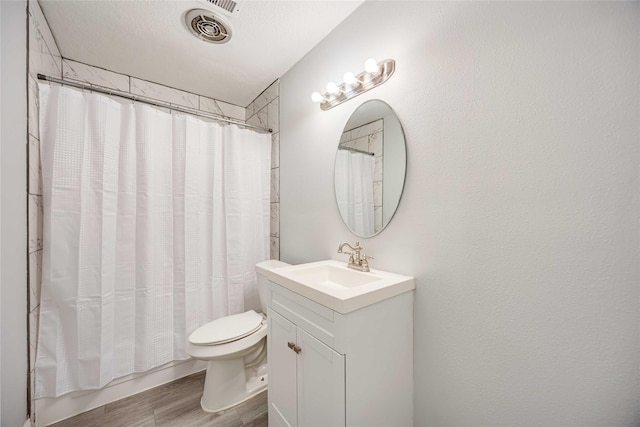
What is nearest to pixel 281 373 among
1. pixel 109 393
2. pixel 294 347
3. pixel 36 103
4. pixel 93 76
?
pixel 294 347

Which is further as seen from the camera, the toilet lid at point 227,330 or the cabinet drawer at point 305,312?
the toilet lid at point 227,330

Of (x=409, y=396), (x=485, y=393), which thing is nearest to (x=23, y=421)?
(x=409, y=396)

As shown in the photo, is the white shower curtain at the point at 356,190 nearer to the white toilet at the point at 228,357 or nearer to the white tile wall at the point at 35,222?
the white toilet at the point at 228,357

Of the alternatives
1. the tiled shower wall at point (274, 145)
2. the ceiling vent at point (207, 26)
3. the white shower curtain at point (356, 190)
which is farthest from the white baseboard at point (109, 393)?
the ceiling vent at point (207, 26)

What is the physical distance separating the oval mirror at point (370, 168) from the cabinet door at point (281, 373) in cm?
65

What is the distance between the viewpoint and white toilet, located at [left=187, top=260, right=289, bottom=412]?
4.76 feet

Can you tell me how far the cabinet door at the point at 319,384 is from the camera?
874mm

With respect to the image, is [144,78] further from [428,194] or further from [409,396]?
[409,396]

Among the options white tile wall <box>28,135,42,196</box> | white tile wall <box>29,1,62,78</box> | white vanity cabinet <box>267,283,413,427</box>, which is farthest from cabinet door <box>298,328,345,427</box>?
white tile wall <box>29,1,62,78</box>

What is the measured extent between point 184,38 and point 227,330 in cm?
198

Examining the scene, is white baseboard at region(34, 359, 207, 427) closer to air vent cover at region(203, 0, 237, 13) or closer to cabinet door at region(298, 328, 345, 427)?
cabinet door at region(298, 328, 345, 427)

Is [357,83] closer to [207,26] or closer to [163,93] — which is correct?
[207,26]

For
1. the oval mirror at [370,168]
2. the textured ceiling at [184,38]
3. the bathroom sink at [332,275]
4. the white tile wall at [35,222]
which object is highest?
the textured ceiling at [184,38]

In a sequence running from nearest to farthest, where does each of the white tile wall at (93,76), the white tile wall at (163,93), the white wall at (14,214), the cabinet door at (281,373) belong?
the white wall at (14,214) < the cabinet door at (281,373) < the white tile wall at (93,76) < the white tile wall at (163,93)
